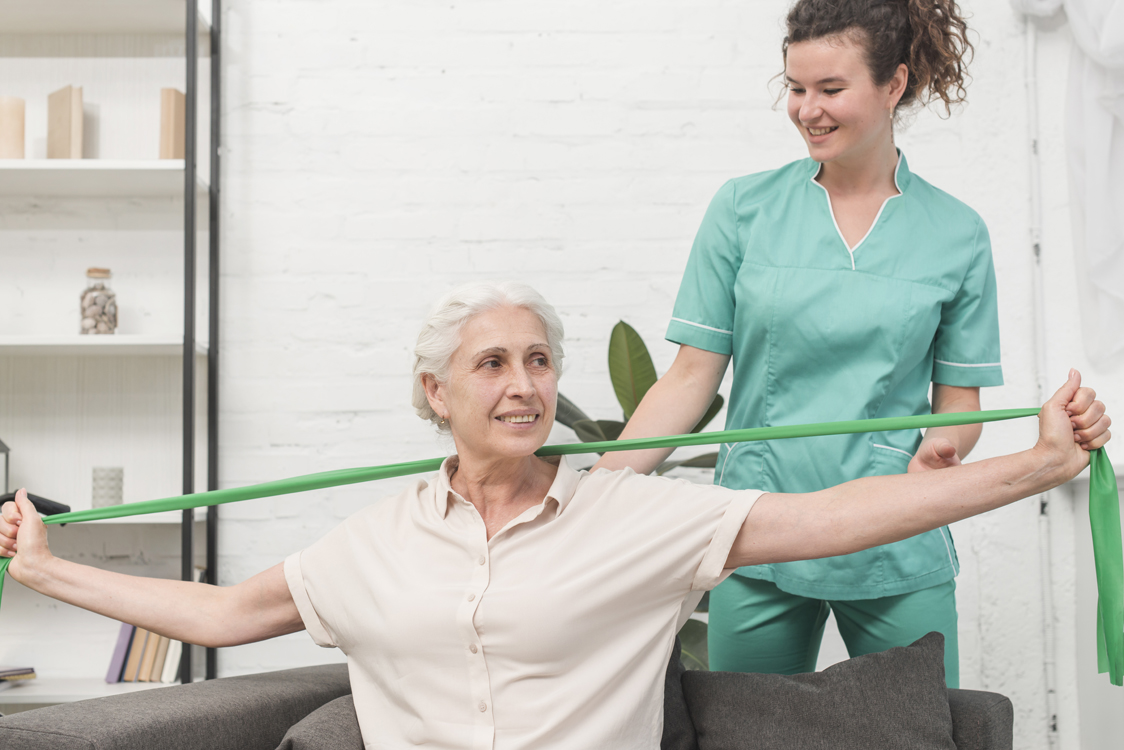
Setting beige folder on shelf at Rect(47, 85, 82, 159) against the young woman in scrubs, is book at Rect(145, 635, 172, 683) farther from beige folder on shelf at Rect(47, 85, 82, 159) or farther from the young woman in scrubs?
the young woman in scrubs

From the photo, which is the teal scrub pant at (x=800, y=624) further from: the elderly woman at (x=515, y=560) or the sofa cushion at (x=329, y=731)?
the sofa cushion at (x=329, y=731)

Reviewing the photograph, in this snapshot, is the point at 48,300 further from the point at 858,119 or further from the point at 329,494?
the point at 858,119

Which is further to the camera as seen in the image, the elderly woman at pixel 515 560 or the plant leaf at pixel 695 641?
the plant leaf at pixel 695 641

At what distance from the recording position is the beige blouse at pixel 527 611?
4.09 ft

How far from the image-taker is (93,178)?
248 cm

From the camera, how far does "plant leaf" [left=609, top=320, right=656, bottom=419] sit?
2.13 meters

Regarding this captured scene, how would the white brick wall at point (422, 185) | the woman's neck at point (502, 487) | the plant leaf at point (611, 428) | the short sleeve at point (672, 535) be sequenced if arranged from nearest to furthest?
the short sleeve at point (672, 535), the woman's neck at point (502, 487), the plant leaf at point (611, 428), the white brick wall at point (422, 185)

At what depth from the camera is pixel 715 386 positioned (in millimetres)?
1621

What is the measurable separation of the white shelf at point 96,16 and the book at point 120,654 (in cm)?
172

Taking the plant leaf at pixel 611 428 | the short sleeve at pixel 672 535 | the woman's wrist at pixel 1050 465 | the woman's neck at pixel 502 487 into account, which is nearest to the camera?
the woman's wrist at pixel 1050 465

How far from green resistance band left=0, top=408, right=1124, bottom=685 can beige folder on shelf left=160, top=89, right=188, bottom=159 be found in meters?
1.30

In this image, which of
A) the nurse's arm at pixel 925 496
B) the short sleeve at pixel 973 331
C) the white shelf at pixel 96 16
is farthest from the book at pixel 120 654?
the short sleeve at pixel 973 331

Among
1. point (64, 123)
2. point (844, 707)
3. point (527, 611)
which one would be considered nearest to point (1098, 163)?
point (844, 707)

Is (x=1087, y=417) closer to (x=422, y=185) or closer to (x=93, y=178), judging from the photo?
(x=422, y=185)
